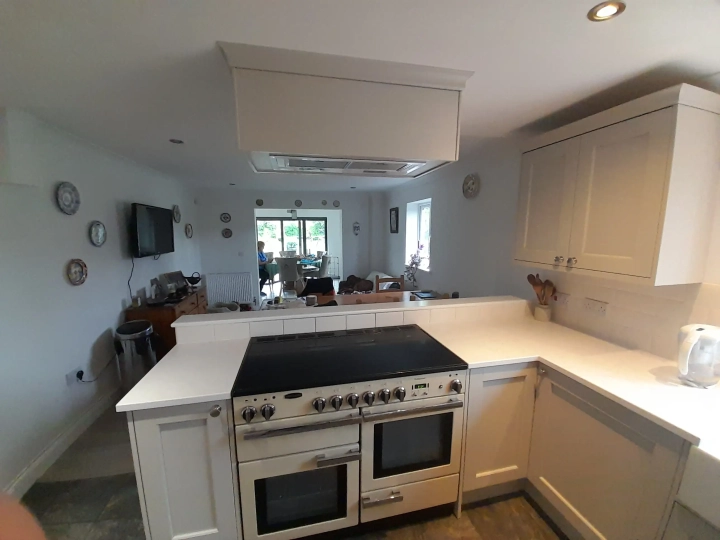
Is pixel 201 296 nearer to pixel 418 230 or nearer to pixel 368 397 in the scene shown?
pixel 418 230

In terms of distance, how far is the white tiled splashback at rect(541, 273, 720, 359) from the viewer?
4.48ft

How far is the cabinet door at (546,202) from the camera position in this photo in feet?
5.32

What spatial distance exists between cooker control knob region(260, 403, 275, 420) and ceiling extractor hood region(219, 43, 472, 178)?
1057mm

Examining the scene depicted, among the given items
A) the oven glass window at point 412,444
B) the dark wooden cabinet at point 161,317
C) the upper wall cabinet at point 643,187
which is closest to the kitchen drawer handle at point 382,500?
the oven glass window at point 412,444

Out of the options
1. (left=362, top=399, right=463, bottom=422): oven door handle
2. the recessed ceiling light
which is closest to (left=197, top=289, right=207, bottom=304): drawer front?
(left=362, top=399, right=463, bottom=422): oven door handle

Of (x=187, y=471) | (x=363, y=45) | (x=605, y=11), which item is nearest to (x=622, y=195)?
(x=605, y=11)

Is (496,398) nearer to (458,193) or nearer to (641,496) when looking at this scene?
(641,496)

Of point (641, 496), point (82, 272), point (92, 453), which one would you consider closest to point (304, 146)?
point (641, 496)

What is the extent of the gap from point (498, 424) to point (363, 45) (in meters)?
1.82

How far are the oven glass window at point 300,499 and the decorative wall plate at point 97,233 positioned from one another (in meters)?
2.43

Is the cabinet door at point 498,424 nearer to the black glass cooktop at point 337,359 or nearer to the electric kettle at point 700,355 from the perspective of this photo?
the black glass cooktop at point 337,359

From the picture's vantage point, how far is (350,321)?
1.86 metres

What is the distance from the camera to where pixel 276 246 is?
9.41 metres

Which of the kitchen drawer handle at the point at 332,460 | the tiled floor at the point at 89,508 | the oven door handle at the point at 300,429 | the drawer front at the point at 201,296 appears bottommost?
the tiled floor at the point at 89,508
